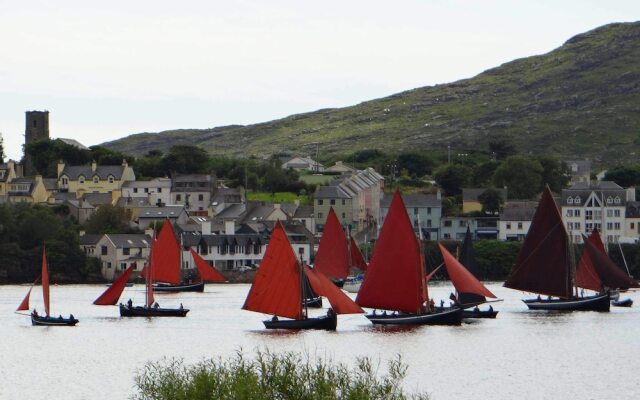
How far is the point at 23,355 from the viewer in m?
75.9

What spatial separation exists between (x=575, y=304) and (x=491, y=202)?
73227mm

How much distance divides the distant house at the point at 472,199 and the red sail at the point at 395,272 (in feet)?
295

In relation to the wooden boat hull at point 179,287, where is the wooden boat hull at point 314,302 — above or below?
below

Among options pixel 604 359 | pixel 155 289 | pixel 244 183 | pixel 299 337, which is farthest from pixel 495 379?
pixel 244 183

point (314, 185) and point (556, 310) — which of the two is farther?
point (314, 185)

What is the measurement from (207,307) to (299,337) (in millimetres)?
29260

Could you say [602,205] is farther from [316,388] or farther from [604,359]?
[316,388]

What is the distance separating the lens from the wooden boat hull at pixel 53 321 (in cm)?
9062

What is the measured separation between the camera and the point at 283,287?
84125 mm

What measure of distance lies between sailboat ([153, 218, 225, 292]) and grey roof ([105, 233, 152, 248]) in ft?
51.7

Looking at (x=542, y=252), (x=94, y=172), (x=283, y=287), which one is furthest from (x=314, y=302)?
(x=94, y=172)

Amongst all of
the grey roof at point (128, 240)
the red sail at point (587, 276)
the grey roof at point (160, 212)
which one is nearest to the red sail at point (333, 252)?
the red sail at point (587, 276)

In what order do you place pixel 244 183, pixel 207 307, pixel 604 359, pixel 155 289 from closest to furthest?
pixel 604 359
pixel 207 307
pixel 155 289
pixel 244 183

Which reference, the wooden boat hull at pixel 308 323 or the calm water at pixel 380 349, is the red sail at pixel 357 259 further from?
the wooden boat hull at pixel 308 323
